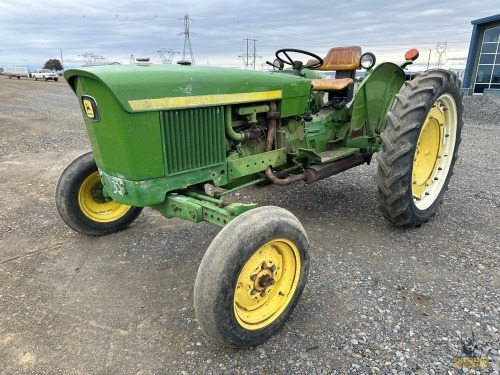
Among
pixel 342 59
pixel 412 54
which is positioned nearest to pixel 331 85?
pixel 342 59

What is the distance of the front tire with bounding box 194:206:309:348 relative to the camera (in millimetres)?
2205

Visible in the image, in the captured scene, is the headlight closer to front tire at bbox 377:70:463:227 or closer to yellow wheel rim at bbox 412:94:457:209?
front tire at bbox 377:70:463:227

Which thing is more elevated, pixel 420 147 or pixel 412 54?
pixel 412 54

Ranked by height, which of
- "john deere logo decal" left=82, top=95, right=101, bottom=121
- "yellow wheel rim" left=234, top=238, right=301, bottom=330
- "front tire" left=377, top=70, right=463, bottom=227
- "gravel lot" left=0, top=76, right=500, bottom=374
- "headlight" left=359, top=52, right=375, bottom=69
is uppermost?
"headlight" left=359, top=52, right=375, bottom=69

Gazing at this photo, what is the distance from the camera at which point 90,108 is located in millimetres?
2664

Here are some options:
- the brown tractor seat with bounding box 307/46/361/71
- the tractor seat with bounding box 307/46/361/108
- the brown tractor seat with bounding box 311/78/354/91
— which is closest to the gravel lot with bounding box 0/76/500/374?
the tractor seat with bounding box 307/46/361/108

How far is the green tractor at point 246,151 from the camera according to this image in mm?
2422

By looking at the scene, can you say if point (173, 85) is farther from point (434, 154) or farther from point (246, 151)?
point (434, 154)

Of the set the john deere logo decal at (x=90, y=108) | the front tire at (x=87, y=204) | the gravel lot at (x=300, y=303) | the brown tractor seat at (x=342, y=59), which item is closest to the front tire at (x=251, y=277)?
the gravel lot at (x=300, y=303)

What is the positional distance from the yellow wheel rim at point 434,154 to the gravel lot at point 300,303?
1.26 ft

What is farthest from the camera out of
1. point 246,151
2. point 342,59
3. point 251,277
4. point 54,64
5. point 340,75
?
point 54,64

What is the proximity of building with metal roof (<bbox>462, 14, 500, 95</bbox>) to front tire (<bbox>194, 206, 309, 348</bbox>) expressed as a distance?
71.7 ft

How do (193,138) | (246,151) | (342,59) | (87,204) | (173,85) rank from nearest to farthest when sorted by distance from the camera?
(173,85)
(193,138)
(246,151)
(87,204)
(342,59)

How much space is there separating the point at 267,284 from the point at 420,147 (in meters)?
2.80
